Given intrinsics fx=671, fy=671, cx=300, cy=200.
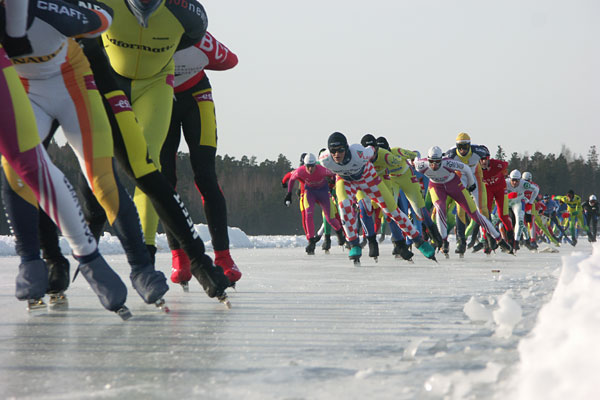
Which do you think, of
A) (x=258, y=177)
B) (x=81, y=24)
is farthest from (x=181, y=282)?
(x=258, y=177)

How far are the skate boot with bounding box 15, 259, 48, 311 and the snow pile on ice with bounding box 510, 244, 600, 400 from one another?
2.20m

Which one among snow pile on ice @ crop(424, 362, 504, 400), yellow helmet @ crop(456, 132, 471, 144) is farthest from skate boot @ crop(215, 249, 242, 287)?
yellow helmet @ crop(456, 132, 471, 144)

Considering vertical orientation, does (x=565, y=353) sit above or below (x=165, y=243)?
above

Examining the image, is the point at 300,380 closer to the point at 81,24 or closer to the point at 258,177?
the point at 81,24

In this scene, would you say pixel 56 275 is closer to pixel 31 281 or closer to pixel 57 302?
pixel 57 302

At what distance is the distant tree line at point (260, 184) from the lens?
59438 mm

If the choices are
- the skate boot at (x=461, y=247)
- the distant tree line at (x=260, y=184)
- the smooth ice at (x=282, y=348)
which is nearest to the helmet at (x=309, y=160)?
the skate boot at (x=461, y=247)

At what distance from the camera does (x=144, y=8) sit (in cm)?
349

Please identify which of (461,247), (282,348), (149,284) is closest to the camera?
(282,348)

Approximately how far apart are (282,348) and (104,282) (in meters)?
0.98

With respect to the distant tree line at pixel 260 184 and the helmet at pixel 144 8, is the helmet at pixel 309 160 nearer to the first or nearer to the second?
the helmet at pixel 144 8

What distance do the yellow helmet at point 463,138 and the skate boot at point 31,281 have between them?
9.45 m

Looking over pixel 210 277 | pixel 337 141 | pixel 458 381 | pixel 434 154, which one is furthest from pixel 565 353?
pixel 434 154

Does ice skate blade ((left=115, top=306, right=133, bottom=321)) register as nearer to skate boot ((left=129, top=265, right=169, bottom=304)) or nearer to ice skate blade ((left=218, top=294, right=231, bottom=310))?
skate boot ((left=129, top=265, right=169, bottom=304))
